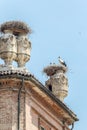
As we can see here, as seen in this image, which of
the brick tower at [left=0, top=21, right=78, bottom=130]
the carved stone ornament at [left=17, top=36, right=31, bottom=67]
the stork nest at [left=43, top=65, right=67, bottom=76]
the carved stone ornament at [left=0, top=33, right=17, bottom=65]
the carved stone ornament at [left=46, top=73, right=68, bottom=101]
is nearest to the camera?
the brick tower at [left=0, top=21, right=78, bottom=130]

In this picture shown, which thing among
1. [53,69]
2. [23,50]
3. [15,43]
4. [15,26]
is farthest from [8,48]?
[53,69]

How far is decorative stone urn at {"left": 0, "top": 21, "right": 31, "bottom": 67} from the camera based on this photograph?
136 feet

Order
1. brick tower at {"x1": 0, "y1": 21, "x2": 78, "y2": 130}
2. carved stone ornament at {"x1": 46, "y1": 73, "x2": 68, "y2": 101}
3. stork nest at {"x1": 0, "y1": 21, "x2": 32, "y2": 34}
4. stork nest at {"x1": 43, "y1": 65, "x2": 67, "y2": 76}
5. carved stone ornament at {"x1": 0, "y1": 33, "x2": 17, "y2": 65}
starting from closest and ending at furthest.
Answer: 1. brick tower at {"x1": 0, "y1": 21, "x2": 78, "y2": 130}
2. carved stone ornament at {"x1": 0, "y1": 33, "x2": 17, "y2": 65}
3. stork nest at {"x1": 0, "y1": 21, "x2": 32, "y2": 34}
4. carved stone ornament at {"x1": 46, "y1": 73, "x2": 68, "y2": 101}
5. stork nest at {"x1": 43, "y1": 65, "x2": 67, "y2": 76}

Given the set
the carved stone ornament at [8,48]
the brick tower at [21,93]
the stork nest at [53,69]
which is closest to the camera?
the brick tower at [21,93]

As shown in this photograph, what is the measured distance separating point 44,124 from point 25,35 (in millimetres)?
4220

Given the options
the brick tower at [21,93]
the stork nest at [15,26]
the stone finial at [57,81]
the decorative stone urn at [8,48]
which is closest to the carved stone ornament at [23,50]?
the brick tower at [21,93]

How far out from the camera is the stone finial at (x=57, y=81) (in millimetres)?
46781

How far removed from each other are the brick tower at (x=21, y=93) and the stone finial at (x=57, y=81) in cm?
235

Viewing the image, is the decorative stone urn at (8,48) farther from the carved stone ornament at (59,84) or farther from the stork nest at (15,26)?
the carved stone ornament at (59,84)

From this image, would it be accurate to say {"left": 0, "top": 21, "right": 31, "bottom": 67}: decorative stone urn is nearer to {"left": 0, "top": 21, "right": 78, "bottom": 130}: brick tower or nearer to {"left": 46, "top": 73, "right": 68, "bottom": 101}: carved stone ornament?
{"left": 0, "top": 21, "right": 78, "bottom": 130}: brick tower

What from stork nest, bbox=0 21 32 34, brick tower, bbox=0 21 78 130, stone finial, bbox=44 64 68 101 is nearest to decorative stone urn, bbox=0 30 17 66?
brick tower, bbox=0 21 78 130

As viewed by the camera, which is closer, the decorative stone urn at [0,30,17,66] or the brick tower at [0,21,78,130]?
the brick tower at [0,21,78,130]

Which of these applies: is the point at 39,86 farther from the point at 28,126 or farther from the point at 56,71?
the point at 56,71

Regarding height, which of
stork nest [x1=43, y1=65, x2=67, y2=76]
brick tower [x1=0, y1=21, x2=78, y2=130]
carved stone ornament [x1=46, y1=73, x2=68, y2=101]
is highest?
stork nest [x1=43, y1=65, x2=67, y2=76]
